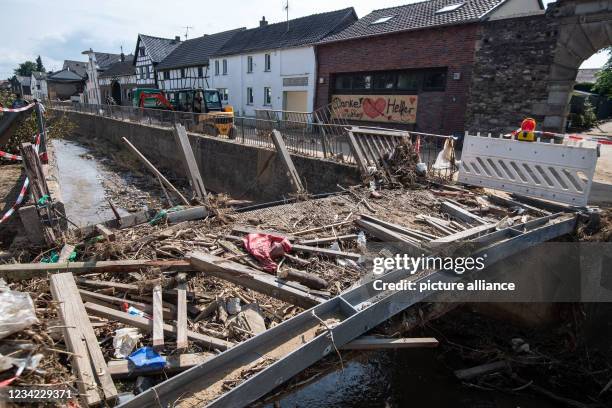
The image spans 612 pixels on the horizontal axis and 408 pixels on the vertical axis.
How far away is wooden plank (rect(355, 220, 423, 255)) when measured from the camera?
5.32 meters

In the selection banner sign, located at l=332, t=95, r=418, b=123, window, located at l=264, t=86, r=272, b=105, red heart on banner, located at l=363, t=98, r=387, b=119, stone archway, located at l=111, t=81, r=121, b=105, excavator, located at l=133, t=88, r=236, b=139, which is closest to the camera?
excavator, located at l=133, t=88, r=236, b=139

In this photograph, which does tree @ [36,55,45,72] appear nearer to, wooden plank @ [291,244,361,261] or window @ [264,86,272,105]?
window @ [264,86,272,105]

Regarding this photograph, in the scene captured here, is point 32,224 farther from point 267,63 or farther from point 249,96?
point 249,96

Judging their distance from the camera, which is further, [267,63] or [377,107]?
[267,63]

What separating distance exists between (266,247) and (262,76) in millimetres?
26316

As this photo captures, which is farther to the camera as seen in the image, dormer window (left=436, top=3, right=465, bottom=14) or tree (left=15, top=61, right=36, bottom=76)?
tree (left=15, top=61, right=36, bottom=76)

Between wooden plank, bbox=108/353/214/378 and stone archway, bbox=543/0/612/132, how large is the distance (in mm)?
15521

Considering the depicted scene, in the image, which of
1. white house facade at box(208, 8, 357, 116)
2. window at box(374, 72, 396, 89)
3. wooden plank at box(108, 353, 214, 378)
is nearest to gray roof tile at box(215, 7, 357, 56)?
white house facade at box(208, 8, 357, 116)

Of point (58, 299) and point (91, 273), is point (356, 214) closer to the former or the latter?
point (91, 273)

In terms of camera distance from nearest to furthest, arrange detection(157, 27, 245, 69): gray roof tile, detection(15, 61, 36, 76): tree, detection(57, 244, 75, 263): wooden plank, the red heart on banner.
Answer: detection(57, 244, 75, 263): wooden plank, the red heart on banner, detection(157, 27, 245, 69): gray roof tile, detection(15, 61, 36, 76): tree

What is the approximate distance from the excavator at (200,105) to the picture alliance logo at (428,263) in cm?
1265

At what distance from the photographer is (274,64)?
27.6m

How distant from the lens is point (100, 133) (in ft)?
95.2

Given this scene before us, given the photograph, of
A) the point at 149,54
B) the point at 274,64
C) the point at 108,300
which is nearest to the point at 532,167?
the point at 108,300
